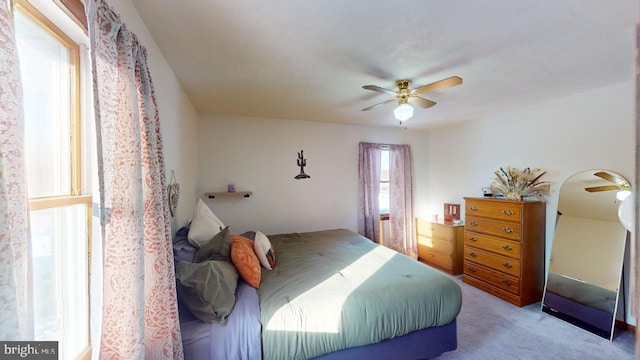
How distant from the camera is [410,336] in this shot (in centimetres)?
184

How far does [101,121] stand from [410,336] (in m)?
2.26

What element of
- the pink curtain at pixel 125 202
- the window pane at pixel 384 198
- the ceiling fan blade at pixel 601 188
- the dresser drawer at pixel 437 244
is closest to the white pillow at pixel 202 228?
the pink curtain at pixel 125 202

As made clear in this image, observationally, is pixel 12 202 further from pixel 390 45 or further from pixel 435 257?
pixel 435 257

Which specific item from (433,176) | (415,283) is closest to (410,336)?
(415,283)

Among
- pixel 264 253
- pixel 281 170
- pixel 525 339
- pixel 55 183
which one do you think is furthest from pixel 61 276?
pixel 525 339

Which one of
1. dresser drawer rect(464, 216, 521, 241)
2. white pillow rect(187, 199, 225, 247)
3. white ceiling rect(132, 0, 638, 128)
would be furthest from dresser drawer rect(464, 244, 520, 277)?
white pillow rect(187, 199, 225, 247)

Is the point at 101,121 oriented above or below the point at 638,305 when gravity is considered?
above

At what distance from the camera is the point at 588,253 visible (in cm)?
266

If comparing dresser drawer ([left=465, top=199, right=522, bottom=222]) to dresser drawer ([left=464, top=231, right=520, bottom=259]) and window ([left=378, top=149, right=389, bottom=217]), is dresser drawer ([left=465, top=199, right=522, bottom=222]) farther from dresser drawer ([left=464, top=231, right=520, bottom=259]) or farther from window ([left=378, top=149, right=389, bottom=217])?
window ([left=378, top=149, right=389, bottom=217])

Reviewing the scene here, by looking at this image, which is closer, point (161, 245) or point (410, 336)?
point (161, 245)

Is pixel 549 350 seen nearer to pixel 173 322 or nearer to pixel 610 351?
pixel 610 351

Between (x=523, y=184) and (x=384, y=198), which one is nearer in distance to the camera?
(x=523, y=184)

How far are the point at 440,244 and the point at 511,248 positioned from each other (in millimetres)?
1122

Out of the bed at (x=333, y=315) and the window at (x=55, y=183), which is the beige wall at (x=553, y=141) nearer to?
the bed at (x=333, y=315)
